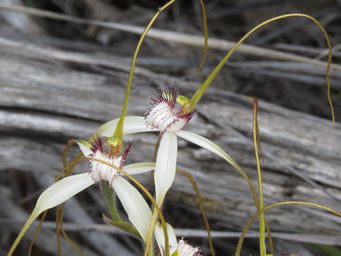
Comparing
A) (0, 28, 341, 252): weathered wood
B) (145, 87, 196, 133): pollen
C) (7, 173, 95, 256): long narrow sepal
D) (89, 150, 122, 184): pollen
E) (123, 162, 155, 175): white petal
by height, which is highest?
(0, 28, 341, 252): weathered wood

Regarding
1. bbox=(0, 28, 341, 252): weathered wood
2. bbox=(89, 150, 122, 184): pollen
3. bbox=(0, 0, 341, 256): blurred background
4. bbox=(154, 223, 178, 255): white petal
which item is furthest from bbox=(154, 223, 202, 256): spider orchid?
bbox=(0, 28, 341, 252): weathered wood

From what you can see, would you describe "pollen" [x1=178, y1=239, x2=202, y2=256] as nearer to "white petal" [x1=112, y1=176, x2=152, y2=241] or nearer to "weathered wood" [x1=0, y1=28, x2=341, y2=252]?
"white petal" [x1=112, y1=176, x2=152, y2=241]

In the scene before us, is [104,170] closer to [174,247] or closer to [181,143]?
[174,247]

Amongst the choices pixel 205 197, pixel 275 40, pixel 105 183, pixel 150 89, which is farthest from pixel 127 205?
pixel 275 40

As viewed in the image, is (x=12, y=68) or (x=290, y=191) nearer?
(x=290, y=191)

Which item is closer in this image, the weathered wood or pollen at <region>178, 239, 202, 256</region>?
pollen at <region>178, 239, 202, 256</region>

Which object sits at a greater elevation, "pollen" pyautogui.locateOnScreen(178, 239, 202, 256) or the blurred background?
the blurred background

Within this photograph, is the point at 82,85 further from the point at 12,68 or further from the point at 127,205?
the point at 127,205
